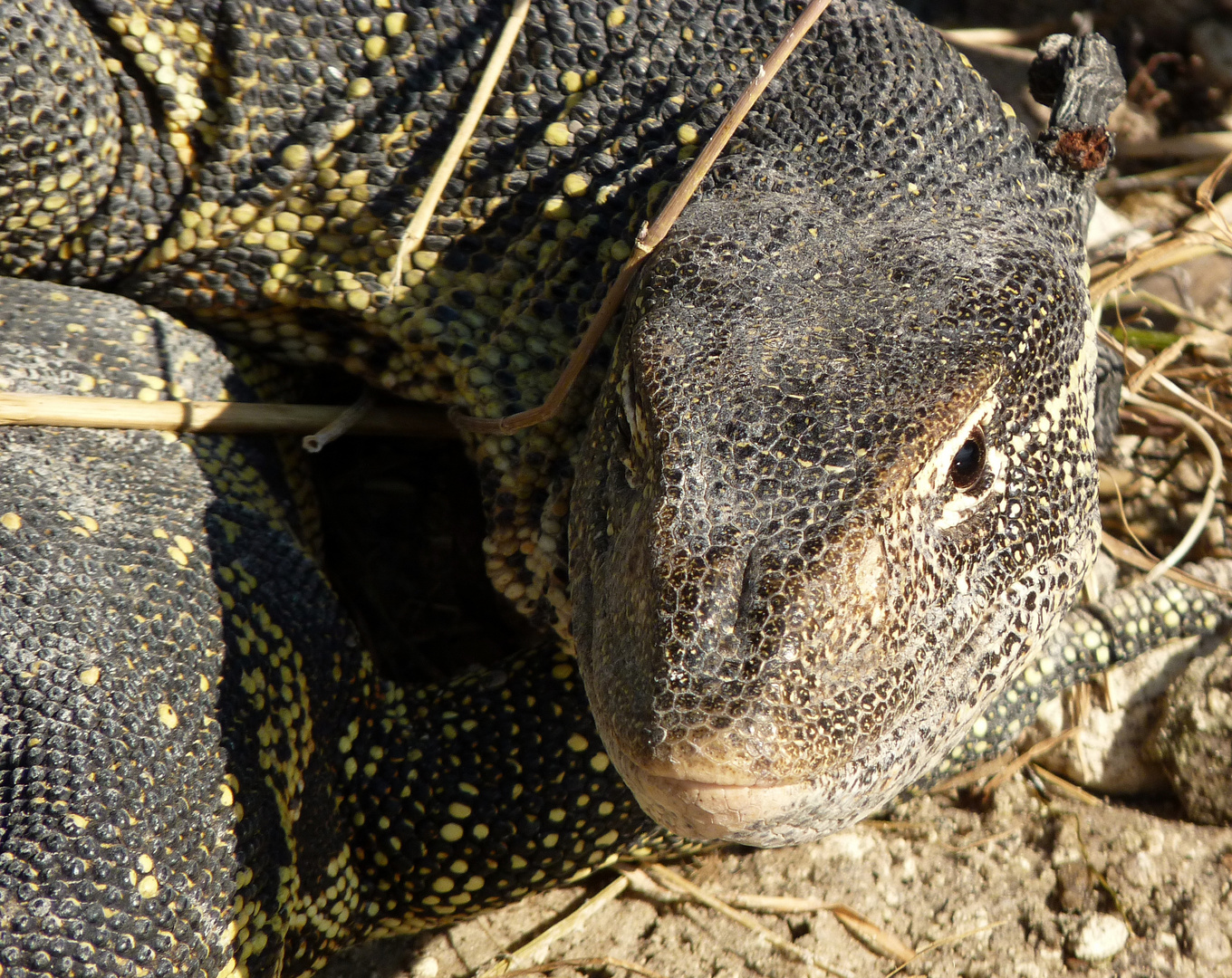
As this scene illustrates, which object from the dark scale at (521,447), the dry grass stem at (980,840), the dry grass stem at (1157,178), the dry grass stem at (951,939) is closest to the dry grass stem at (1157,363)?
the dark scale at (521,447)

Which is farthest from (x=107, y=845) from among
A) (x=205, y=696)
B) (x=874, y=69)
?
(x=874, y=69)

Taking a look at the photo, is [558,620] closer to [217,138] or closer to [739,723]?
[739,723]

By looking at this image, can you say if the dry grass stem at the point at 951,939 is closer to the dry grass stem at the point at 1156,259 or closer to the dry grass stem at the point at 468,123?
the dry grass stem at the point at 1156,259

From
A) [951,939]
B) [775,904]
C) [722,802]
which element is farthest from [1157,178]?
[722,802]

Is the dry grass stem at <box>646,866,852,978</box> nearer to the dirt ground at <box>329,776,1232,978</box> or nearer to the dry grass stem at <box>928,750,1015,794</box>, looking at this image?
the dirt ground at <box>329,776,1232,978</box>

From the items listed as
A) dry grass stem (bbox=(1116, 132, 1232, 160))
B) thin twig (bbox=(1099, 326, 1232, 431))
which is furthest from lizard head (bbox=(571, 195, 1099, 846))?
dry grass stem (bbox=(1116, 132, 1232, 160))

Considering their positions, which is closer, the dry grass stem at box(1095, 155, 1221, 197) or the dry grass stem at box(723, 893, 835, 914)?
the dry grass stem at box(723, 893, 835, 914)
